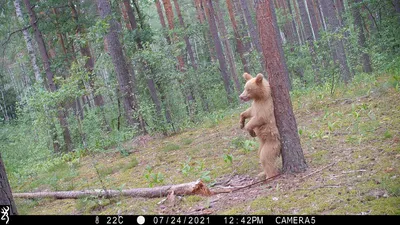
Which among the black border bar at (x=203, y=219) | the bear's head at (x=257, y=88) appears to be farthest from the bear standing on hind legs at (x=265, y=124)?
the black border bar at (x=203, y=219)

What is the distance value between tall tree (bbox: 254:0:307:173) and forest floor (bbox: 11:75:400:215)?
0.26m

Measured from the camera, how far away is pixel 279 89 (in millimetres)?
5648

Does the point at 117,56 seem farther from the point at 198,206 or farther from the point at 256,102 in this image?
the point at 198,206

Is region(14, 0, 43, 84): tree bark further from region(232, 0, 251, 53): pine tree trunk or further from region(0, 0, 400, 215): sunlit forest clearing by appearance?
region(232, 0, 251, 53): pine tree trunk

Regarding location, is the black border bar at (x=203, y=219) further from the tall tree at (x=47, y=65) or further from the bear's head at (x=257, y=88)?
the tall tree at (x=47, y=65)

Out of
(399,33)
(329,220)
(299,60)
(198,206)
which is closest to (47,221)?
(198,206)

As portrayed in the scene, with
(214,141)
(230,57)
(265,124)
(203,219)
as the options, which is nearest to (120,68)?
(214,141)

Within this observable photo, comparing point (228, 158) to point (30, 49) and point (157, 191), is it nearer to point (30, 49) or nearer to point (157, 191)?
point (157, 191)

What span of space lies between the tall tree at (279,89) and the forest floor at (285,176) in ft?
0.87

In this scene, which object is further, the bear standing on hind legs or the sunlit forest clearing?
the bear standing on hind legs

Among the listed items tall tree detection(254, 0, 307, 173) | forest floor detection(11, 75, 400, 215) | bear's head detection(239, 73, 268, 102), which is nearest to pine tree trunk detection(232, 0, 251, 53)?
forest floor detection(11, 75, 400, 215)

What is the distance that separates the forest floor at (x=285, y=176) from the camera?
459cm

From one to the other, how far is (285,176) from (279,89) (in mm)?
1235

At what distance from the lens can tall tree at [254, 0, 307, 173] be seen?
5629mm
